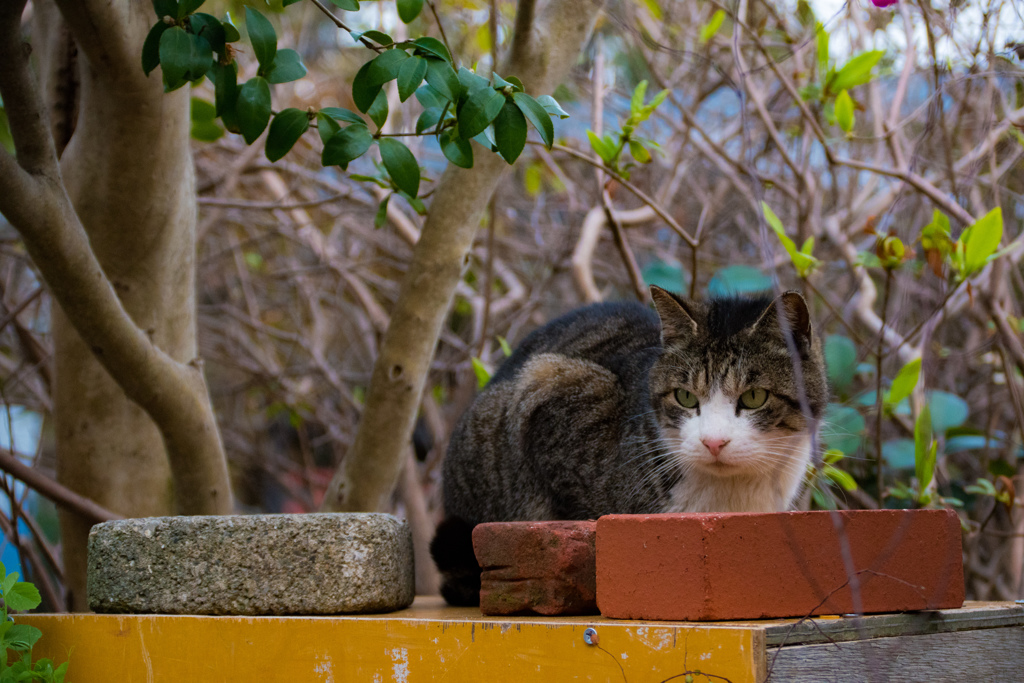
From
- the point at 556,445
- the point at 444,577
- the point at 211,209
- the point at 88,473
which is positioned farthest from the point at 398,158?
the point at 211,209

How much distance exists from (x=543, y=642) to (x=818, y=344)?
3.69 feet

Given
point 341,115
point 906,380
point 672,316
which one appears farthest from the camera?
point 906,380

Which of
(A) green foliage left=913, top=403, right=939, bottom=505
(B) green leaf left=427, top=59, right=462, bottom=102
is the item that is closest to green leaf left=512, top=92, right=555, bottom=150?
(B) green leaf left=427, top=59, right=462, bottom=102

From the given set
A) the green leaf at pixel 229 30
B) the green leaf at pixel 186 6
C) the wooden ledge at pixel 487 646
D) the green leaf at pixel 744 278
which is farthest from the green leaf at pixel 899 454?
the green leaf at pixel 186 6

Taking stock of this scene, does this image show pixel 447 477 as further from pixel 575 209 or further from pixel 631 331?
pixel 575 209

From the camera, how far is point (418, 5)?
1909 mm

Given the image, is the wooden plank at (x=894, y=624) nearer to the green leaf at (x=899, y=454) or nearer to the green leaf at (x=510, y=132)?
the green leaf at (x=510, y=132)

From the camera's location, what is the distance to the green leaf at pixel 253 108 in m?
2.00

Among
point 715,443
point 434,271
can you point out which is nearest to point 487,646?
point 715,443

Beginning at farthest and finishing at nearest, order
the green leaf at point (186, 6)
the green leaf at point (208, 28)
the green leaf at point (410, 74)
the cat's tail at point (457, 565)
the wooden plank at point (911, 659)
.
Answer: the cat's tail at point (457, 565), the green leaf at point (208, 28), the green leaf at point (186, 6), the green leaf at point (410, 74), the wooden plank at point (911, 659)

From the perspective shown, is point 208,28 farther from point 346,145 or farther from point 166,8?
point 346,145

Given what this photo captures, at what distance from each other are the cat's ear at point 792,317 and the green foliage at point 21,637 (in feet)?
5.34

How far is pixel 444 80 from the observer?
5.64 feet

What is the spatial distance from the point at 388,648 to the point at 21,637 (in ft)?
2.60
